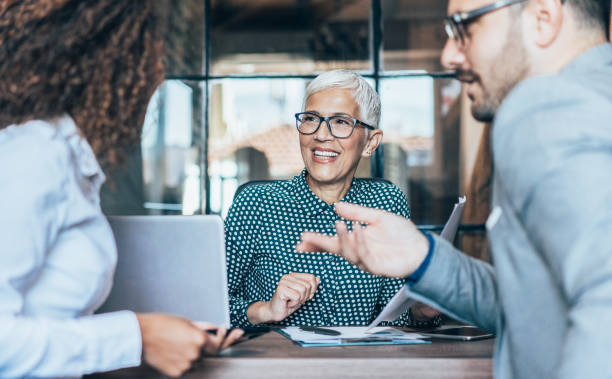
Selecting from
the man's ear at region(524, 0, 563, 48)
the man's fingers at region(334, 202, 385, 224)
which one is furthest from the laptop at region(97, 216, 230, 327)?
the man's ear at region(524, 0, 563, 48)

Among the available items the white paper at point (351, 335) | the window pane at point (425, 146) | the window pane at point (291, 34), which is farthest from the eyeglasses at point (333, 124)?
the window pane at point (291, 34)

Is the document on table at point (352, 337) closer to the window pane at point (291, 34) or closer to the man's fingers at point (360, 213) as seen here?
the man's fingers at point (360, 213)

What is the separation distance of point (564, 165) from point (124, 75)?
750 mm

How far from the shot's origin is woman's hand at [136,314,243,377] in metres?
0.97

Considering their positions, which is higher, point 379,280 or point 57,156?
point 57,156

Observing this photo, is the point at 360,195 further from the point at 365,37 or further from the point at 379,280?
the point at 365,37

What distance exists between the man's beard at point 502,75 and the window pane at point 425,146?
346 centimetres

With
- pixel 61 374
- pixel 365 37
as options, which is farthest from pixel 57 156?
pixel 365 37

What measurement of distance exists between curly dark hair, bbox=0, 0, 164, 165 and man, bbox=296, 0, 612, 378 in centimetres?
45

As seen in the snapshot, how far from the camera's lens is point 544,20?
2.90 ft

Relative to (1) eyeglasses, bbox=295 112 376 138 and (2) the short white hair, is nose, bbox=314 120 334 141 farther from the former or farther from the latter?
(2) the short white hair

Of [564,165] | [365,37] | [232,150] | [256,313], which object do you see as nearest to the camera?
[564,165]

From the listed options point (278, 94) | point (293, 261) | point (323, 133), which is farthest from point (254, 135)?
point (293, 261)

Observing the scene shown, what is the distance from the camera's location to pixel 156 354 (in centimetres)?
98
